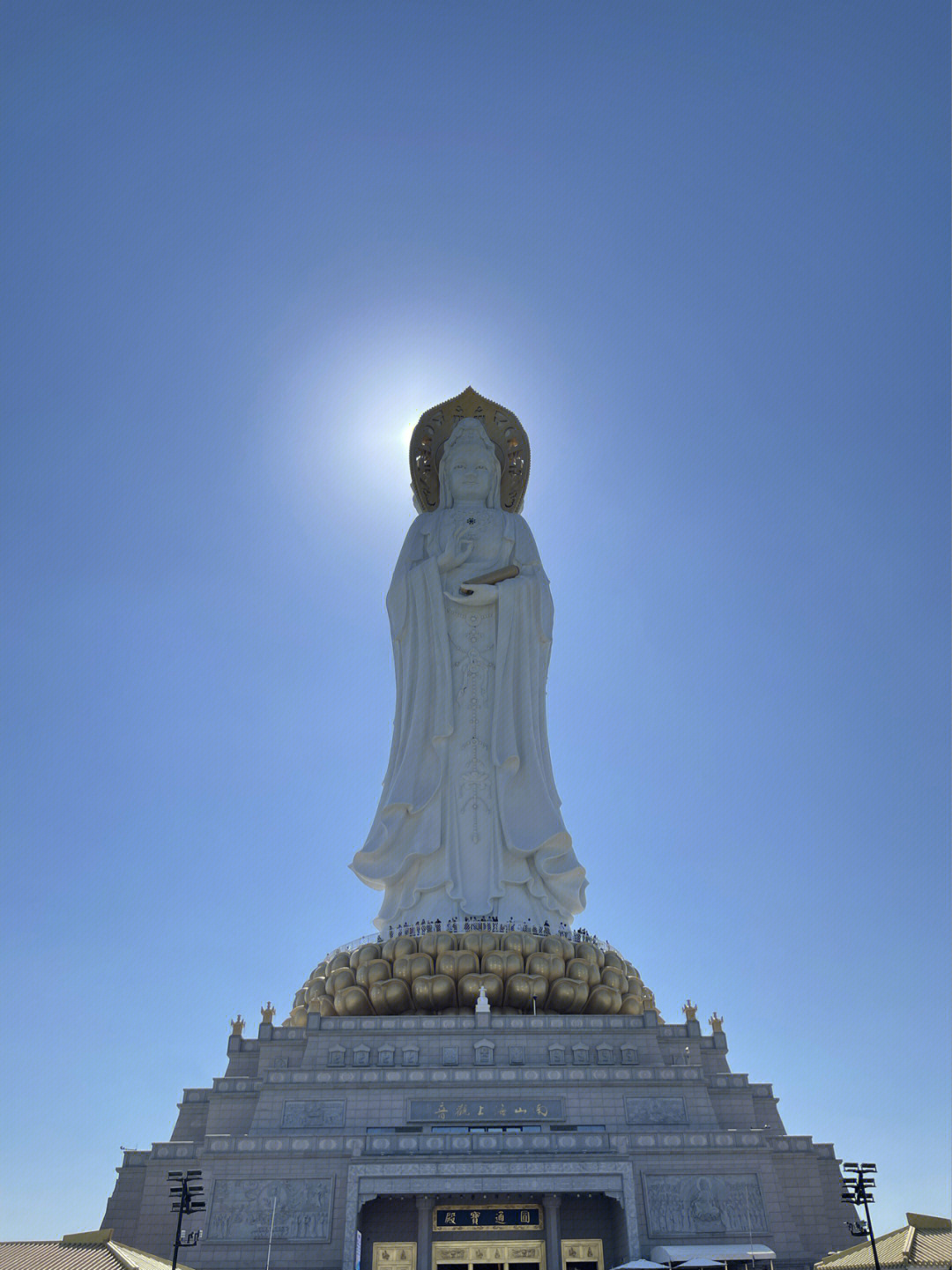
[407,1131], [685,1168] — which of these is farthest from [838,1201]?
[407,1131]

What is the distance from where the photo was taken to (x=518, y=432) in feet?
88.4

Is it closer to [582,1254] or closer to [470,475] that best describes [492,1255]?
[582,1254]

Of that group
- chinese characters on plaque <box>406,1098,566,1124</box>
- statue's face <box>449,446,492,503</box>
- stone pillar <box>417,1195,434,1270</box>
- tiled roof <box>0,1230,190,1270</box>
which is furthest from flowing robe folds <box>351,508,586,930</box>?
tiled roof <box>0,1230,190,1270</box>

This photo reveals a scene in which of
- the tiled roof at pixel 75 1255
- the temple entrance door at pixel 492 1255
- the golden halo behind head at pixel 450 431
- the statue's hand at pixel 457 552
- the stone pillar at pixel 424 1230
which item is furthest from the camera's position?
the golden halo behind head at pixel 450 431

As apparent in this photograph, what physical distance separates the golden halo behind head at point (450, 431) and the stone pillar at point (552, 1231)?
16.3 m

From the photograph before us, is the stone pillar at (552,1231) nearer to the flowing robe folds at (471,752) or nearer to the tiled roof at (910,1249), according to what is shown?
the tiled roof at (910,1249)

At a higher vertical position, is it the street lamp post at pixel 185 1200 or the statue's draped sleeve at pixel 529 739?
the statue's draped sleeve at pixel 529 739

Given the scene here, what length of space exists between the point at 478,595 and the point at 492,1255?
13.1m

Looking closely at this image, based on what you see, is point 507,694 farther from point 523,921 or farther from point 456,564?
point 523,921

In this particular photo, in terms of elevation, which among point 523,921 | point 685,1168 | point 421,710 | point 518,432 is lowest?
point 685,1168

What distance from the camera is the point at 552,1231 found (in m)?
14.5

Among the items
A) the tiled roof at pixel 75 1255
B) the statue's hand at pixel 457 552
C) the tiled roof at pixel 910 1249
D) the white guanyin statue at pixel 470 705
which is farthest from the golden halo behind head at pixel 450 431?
the tiled roof at pixel 75 1255

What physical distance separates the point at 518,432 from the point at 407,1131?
16808mm

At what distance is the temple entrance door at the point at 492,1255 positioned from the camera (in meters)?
14.7
